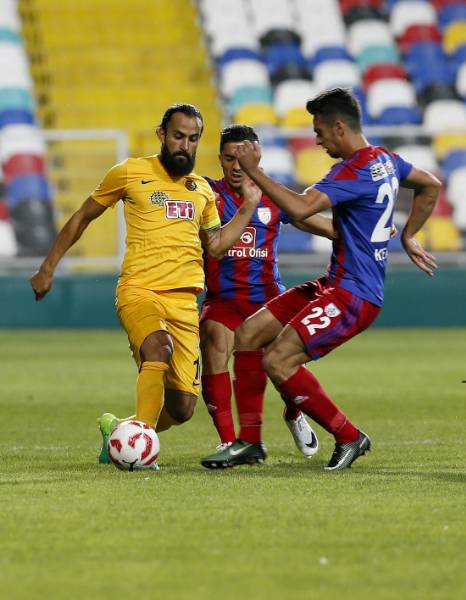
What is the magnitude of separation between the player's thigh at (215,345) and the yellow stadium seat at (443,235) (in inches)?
545

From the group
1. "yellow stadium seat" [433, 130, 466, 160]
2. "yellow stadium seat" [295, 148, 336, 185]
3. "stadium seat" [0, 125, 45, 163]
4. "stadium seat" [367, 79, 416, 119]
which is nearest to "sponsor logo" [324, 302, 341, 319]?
"stadium seat" [0, 125, 45, 163]

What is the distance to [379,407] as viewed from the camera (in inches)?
453

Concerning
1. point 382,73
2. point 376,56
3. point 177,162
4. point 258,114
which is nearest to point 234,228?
point 177,162

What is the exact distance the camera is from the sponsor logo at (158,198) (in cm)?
796

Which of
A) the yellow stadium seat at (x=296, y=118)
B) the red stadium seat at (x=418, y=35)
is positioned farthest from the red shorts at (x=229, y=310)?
the red stadium seat at (x=418, y=35)

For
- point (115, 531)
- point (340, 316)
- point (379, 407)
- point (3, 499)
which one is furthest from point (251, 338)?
point (379, 407)

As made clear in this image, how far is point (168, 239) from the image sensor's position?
7.93 meters

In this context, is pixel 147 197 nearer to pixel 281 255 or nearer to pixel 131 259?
pixel 131 259

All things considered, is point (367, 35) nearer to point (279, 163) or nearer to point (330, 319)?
point (279, 163)

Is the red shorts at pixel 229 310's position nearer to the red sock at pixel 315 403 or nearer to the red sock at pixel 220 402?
the red sock at pixel 220 402

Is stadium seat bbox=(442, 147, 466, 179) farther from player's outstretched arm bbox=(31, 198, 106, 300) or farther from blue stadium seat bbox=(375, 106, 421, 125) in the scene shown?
player's outstretched arm bbox=(31, 198, 106, 300)

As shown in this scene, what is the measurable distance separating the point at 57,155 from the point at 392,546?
1747 centimetres

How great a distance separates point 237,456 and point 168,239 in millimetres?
1222

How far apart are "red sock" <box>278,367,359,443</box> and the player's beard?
130 centimetres
